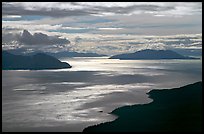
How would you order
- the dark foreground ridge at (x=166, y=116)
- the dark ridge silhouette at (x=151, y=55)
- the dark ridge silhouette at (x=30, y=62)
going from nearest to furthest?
the dark foreground ridge at (x=166, y=116), the dark ridge silhouette at (x=30, y=62), the dark ridge silhouette at (x=151, y=55)

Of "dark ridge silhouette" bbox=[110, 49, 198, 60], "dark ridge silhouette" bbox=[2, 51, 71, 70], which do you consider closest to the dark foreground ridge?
"dark ridge silhouette" bbox=[2, 51, 71, 70]

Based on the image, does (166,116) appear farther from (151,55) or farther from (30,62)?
(151,55)

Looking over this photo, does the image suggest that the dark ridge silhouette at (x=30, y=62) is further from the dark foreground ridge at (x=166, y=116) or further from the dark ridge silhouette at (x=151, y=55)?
the dark ridge silhouette at (x=151, y=55)

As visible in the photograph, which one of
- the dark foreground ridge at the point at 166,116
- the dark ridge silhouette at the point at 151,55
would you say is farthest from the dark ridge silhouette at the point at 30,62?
the dark ridge silhouette at the point at 151,55

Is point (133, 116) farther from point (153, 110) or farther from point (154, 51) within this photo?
point (154, 51)

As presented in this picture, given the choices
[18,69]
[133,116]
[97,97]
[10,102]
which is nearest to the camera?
[133,116]

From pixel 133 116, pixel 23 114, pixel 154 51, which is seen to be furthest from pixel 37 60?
pixel 154 51

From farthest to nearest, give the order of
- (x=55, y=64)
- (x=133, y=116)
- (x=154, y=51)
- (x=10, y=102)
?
(x=154, y=51), (x=55, y=64), (x=10, y=102), (x=133, y=116)
